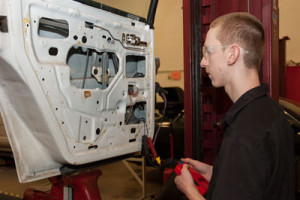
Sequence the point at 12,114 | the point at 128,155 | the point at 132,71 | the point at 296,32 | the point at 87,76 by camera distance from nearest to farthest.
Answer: the point at 12,114 → the point at 87,76 → the point at 128,155 → the point at 132,71 → the point at 296,32

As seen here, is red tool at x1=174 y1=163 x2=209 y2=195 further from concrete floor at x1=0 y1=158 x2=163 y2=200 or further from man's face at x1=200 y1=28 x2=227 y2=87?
concrete floor at x1=0 y1=158 x2=163 y2=200

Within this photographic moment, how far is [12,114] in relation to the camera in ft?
5.37

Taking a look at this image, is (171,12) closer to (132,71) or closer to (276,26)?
(276,26)

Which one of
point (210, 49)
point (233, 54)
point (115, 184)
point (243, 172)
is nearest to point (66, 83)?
point (210, 49)

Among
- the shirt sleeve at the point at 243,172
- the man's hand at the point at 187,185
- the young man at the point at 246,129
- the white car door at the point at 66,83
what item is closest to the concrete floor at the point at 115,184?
the white car door at the point at 66,83

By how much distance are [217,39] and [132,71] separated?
95cm

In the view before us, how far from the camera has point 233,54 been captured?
148 cm

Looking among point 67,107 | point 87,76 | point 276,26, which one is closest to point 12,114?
point 67,107

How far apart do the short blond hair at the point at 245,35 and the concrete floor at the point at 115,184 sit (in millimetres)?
3320

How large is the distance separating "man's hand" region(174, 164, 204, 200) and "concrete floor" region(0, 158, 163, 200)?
9.01 feet

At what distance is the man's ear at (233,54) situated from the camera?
1467 millimetres

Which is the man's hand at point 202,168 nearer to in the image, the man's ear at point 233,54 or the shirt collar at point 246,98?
the shirt collar at point 246,98

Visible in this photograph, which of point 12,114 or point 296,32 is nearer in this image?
point 12,114

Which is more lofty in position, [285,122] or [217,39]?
[217,39]
